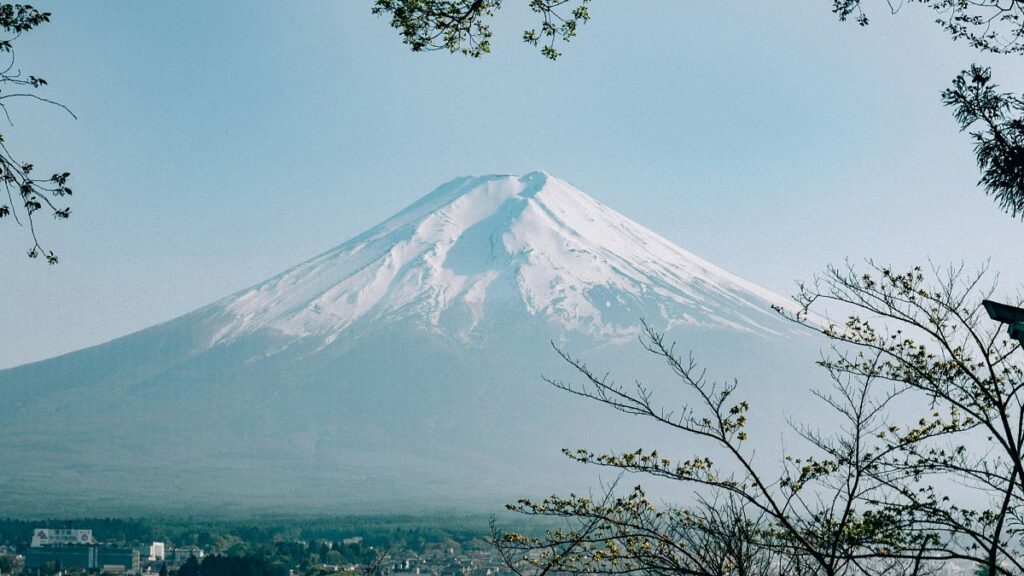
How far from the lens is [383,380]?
91.1 metres

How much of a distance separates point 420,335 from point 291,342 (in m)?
12.0

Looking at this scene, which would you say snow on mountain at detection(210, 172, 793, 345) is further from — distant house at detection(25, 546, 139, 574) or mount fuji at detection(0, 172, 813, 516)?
distant house at detection(25, 546, 139, 574)

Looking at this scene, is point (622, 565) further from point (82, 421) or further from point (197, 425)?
point (82, 421)

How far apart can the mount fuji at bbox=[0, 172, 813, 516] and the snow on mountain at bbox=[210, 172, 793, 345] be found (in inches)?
10.3

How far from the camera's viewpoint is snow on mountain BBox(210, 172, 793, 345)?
319 feet

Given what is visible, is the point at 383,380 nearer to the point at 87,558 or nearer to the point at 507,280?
the point at 507,280

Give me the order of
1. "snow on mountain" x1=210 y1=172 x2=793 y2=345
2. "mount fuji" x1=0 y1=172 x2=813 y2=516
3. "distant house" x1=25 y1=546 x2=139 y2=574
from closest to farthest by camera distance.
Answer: "distant house" x1=25 y1=546 x2=139 y2=574 < "mount fuji" x1=0 y1=172 x2=813 y2=516 < "snow on mountain" x1=210 y1=172 x2=793 y2=345

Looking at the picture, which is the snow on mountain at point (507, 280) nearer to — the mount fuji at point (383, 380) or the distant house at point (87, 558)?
the mount fuji at point (383, 380)

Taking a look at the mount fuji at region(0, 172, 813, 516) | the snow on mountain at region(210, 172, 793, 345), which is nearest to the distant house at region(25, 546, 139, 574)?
the mount fuji at region(0, 172, 813, 516)

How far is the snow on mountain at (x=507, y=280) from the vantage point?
319ft

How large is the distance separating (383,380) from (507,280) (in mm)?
17871

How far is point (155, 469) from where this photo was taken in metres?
89.2

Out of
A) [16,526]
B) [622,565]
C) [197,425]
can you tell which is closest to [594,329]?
[197,425]

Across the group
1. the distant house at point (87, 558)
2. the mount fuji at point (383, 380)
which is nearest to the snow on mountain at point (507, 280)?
the mount fuji at point (383, 380)
